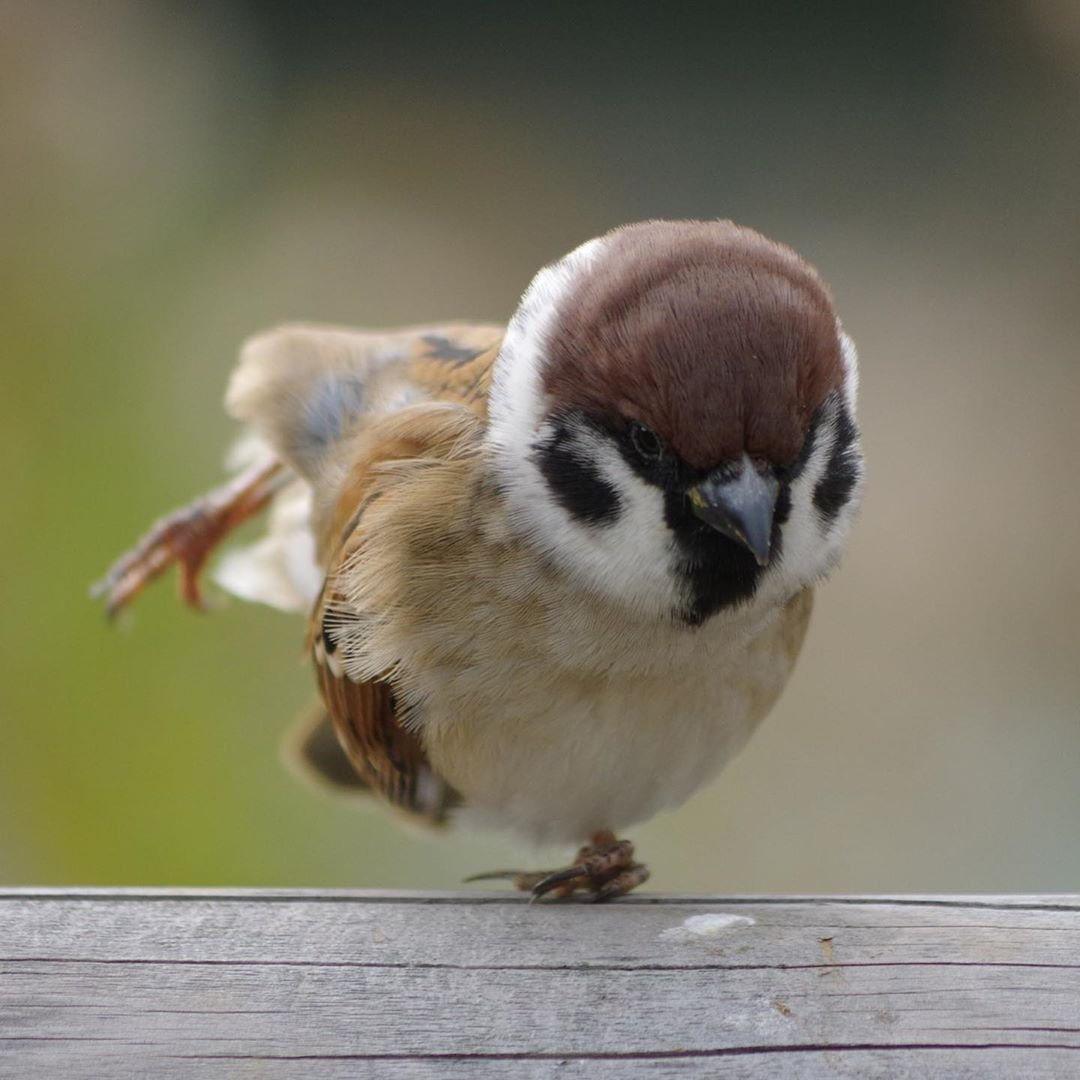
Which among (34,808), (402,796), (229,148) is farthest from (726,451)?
(229,148)

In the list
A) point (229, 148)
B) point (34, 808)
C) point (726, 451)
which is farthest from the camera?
point (229, 148)

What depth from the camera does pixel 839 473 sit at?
1.98 meters

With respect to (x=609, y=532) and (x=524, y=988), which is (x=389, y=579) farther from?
(x=524, y=988)

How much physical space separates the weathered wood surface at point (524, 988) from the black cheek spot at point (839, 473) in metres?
0.50

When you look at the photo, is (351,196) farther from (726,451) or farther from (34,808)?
(726,451)

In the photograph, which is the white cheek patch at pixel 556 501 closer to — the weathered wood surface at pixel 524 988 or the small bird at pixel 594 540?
the small bird at pixel 594 540

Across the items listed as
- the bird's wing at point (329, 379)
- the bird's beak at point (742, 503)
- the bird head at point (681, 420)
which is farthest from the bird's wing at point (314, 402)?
the bird's beak at point (742, 503)

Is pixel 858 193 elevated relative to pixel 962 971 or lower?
elevated

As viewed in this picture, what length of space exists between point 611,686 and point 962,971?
64cm

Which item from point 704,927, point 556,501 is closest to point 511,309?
point 556,501

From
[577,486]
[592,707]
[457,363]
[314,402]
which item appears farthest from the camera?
[314,402]

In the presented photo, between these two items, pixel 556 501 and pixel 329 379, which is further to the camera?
pixel 329 379

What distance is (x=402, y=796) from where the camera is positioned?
2.47m

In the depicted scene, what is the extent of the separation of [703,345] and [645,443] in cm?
14
